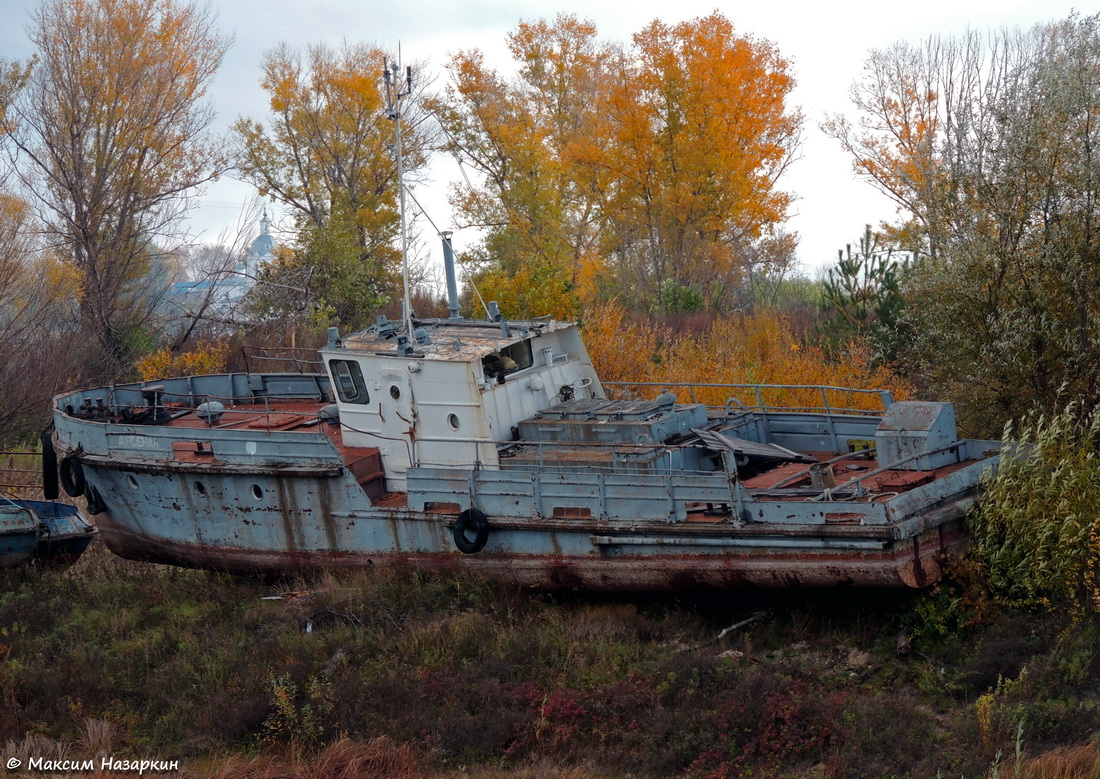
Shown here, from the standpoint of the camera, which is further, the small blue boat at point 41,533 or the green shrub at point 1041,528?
the small blue boat at point 41,533

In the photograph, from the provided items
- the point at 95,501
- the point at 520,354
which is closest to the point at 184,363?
the point at 95,501

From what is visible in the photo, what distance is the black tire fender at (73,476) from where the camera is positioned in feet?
45.2

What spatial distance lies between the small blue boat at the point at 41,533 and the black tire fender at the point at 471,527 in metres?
6.40

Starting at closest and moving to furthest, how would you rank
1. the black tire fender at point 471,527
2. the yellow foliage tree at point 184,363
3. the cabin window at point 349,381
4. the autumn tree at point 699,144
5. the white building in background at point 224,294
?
the black tire fender at point 471,527
the cabin window at point 349,381
the yellow foliage tree at point 184,363
the white building in background at point 224,294
the autumn tree at point 699,144

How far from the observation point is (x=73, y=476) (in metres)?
14.1

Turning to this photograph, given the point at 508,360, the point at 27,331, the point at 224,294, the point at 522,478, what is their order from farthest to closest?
the point at 224,294
the point at 27,331
the point at 508,360
the point at 522,478

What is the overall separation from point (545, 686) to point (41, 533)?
8312 millimetres

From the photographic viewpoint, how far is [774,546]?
1041cm

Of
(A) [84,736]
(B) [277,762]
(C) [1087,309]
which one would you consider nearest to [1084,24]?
(C) [1087,309]

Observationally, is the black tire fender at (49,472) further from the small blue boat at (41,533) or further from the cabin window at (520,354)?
the cabin window at (520,354)

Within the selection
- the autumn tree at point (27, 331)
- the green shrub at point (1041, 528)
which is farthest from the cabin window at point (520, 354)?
the autumn tree at point (27, 331)

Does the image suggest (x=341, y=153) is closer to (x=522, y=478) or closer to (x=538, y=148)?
(x=538, y=148)

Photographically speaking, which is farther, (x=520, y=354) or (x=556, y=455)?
(x=520, y=354)

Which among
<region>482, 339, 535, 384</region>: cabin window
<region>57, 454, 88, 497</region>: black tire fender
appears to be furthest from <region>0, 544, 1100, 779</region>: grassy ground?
<region>482, 339, 535, 384</region>: cabin window
